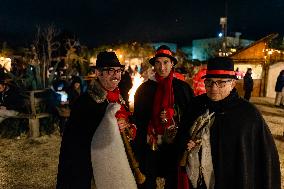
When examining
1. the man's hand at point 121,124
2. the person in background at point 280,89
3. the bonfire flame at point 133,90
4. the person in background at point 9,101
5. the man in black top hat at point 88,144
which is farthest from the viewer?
the person in background at point 280,89

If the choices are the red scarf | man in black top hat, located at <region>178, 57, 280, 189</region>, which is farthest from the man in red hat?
man in black top hat, located at <region>178, 57, 280, 189</region>

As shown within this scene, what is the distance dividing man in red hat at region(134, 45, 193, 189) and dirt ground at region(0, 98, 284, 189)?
7.84ft

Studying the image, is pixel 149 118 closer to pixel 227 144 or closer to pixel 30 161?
pixel 227 144

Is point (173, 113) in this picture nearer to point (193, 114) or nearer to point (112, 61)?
point (193, 114)

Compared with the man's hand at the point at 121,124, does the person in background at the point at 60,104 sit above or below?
below

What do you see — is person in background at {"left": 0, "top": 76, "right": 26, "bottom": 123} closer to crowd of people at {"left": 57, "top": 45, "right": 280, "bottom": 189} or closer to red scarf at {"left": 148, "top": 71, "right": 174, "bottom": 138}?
red scarf at {"left": 148, "top": 71, "right": 174, "bottom": 138}

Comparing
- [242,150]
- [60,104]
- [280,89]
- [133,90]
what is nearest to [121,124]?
[242,150]

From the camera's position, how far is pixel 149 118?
13.7 ft

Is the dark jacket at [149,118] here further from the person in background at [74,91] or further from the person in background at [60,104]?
the person in background at [74,91]

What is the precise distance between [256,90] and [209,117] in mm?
19058

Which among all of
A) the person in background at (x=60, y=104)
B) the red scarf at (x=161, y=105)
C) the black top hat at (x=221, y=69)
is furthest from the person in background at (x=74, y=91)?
the black top hat at (x=221, y=69)

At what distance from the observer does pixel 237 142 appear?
278 centimetres

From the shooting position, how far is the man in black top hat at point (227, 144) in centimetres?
277

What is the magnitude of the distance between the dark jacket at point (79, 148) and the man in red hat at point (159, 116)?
42.7 inches
